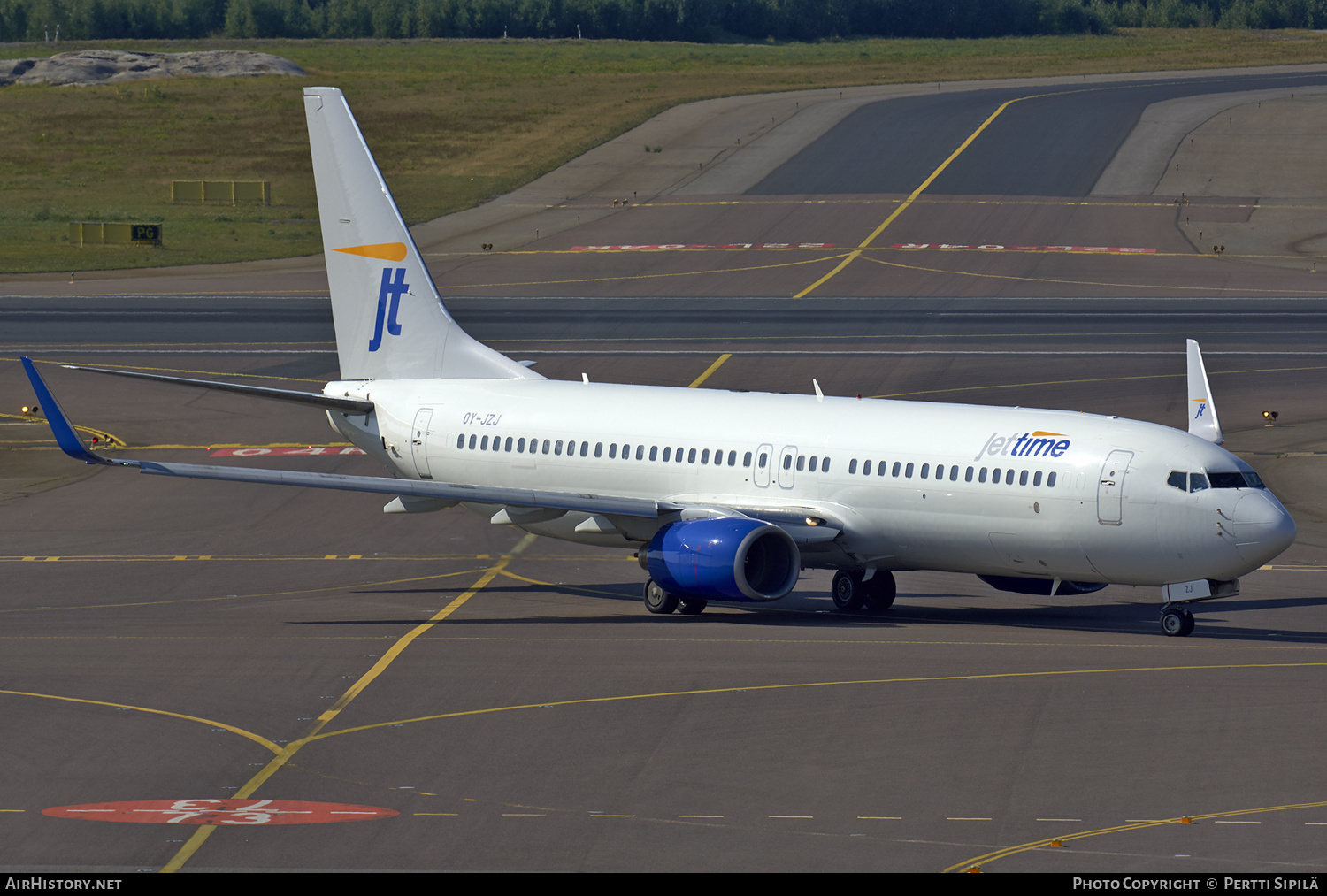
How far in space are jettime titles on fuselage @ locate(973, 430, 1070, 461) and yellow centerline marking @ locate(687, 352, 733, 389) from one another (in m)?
28.1

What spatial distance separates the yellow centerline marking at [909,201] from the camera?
290ft

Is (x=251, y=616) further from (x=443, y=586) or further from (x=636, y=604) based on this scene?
(x=636, y=604)

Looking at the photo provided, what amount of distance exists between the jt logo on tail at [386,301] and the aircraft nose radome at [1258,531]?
20973 mm

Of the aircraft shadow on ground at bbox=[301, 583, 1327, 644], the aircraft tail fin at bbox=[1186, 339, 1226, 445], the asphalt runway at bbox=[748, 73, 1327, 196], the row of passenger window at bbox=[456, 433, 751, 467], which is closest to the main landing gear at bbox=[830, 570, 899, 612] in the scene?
the aircraft shadow on ground at bbox=[301, 583, 1327, 644]

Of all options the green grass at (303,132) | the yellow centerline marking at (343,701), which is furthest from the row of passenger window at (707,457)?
the green grass at (303,132)

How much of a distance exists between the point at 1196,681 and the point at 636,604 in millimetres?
13216

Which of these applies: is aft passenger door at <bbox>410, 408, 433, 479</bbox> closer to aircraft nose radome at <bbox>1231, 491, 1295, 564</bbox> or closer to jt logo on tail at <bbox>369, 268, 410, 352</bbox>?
jt logo on tail at <bbox>369, 268, 410, 352</bbox>

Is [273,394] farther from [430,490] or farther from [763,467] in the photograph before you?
[763,467]

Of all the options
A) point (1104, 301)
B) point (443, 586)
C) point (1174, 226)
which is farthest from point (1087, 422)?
point (1174, 226)

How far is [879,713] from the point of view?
28188 mm

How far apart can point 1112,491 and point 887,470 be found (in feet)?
15.5

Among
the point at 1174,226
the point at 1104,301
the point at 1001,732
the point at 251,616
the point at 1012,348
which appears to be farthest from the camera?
the point at 1174,226

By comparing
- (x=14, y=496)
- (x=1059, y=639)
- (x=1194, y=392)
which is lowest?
(x=14, y=496)

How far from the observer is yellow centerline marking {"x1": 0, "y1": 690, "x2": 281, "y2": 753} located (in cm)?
2703
